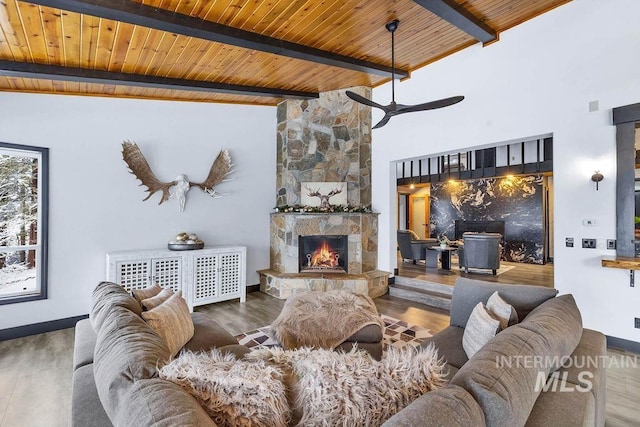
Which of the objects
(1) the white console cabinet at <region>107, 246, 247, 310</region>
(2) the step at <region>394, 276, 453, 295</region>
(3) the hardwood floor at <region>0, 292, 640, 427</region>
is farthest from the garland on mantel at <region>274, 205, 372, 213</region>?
(3) the hardwood floor at <region>0, 292, 640, 427</region>

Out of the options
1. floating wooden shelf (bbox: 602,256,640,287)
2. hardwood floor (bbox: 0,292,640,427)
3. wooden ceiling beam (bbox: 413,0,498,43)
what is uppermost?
wooden ceiling beam (bbox: 413,0,498,43)

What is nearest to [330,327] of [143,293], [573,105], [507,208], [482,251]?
[143,293]

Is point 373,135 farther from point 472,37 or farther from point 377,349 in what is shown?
point 377,349

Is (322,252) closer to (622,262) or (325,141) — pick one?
(325,141)

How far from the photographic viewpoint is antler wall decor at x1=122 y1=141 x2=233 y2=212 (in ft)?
14.4

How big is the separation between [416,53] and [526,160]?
16.4 ft

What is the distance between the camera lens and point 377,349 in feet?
8.34

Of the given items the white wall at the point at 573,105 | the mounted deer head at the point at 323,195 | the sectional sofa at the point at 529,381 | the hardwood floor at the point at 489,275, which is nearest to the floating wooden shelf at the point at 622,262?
the white wall at the point at 573,105

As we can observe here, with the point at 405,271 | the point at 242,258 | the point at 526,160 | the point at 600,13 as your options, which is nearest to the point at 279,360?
the point at 242,258

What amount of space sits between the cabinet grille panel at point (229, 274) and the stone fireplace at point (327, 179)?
603 millimetres

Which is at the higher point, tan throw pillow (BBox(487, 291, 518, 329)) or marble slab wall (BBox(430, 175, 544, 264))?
marble slab wall (BBox(430, 175, 544, 264))

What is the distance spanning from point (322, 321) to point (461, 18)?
343cm

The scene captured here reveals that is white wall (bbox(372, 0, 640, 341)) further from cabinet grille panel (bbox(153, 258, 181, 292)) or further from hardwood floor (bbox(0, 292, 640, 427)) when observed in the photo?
cabinet grille panel (bbox(153, 258, 181, 292))

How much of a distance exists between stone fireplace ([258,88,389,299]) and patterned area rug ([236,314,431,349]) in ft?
4.87
